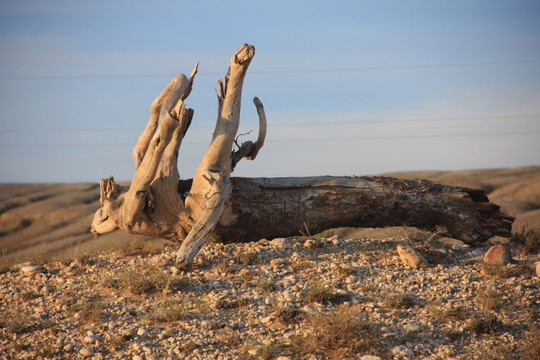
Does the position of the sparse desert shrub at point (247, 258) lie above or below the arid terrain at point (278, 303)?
above

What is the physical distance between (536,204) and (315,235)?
19825 mm

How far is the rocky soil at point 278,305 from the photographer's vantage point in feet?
17.8

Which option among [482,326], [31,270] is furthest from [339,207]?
[31,270]

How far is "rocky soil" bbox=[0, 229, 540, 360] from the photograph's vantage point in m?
5.43

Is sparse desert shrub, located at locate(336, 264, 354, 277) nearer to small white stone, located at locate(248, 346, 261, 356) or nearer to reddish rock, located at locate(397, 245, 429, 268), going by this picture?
reddish rock, located at locate(397, 245, 429, 268)

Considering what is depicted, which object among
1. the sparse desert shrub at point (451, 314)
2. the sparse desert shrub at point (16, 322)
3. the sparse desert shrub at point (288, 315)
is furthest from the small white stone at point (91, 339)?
the sparse desert shrub at point (451, 314)

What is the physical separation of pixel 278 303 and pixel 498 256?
3.52 meters

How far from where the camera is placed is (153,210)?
27.0 feet

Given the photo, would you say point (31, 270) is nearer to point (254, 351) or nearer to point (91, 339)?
point (91, 339)

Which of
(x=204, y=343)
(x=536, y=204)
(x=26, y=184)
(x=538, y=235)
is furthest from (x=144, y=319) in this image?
(x=26, y=184)

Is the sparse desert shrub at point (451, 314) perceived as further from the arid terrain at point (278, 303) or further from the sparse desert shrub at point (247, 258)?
the sparse desert shrub at point (247, 258)

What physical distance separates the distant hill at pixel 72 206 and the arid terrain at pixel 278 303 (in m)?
14.2

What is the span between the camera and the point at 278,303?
20.5 ft

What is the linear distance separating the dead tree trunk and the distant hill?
13618 millimetres
